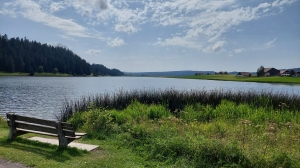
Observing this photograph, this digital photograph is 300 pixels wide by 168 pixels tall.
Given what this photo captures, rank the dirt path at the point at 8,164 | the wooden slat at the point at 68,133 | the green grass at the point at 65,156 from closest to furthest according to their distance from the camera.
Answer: the dirt path at the point at 8,164 → the green grass at the point at 65,156 → the wooden slat at the point at 68,133

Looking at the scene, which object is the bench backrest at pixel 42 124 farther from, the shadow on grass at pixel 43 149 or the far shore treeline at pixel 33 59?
the far shore treeline at pixel 33 59

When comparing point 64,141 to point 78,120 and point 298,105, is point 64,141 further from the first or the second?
point 298,105

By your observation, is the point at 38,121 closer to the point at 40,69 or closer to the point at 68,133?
the point at 68,133

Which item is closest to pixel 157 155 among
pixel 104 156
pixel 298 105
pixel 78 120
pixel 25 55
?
pixel 104 156

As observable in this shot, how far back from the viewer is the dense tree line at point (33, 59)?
3939 inches

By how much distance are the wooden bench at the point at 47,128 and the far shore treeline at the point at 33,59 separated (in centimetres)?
10472

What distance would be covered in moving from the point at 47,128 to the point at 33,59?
11760 cm

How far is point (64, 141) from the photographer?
18.5 ft

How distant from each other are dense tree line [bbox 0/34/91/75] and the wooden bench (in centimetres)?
10472

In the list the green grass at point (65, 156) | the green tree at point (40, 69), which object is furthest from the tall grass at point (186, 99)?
the green tree at point (40, 69)

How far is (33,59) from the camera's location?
109312 mm

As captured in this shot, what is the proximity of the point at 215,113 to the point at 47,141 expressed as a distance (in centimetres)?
703

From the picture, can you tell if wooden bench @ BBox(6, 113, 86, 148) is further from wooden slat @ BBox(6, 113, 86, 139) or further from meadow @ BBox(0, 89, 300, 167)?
meadow @ BBox(0, 89, 300, 167)

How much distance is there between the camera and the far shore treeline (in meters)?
100
